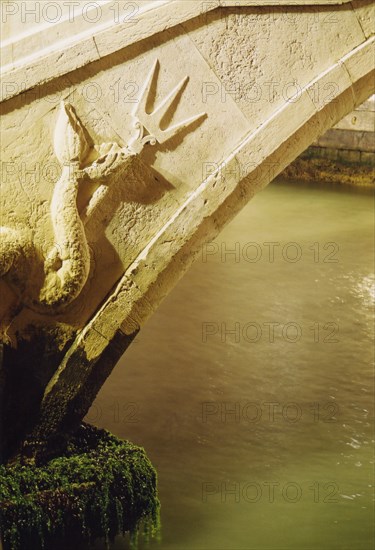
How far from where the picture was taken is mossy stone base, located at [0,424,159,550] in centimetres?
369

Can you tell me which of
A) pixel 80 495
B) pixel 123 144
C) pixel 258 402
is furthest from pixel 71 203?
pixel 258 402

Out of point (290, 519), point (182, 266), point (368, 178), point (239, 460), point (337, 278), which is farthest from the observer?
point (368, 178)

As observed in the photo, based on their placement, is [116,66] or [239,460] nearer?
[116,66]

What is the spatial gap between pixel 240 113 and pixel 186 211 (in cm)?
49

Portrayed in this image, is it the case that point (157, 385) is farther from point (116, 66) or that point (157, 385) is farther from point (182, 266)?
point (116, 66)

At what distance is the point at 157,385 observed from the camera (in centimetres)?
530

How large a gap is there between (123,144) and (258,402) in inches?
82.7

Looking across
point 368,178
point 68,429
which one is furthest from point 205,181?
point 368,178

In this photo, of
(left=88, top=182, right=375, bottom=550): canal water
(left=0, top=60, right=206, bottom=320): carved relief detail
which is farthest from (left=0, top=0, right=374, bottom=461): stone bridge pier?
(left=88, top=182, right=375, bottom=550): canal water

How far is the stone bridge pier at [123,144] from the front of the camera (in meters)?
3.71

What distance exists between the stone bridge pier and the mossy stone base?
13cm

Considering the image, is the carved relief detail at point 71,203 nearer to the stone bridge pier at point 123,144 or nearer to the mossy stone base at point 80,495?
the stone bridge pier at point 123,144

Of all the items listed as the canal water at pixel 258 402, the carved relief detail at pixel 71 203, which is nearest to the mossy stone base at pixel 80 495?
the canal water at pixel 258 402

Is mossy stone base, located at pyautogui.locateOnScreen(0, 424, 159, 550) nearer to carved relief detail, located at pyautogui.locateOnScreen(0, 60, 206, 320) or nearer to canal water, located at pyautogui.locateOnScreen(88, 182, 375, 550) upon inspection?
canal water, located at pyautogui.locateOnScreen(88, 182, 375, 550)
